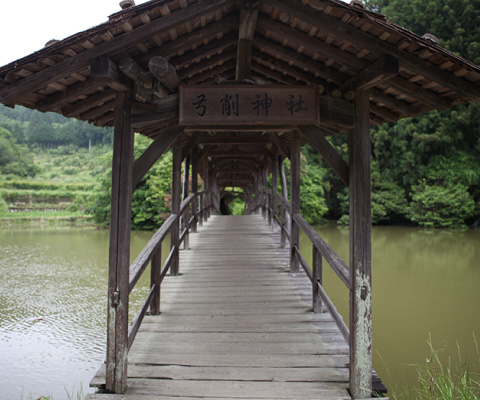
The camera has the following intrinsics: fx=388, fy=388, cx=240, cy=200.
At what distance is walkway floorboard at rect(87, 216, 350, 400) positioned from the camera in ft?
8.80

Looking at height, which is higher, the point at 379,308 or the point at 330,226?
the point at 330,226

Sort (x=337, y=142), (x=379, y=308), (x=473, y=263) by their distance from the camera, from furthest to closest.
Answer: (x=337, y=142) → (x=473, y=263) → (x=379, y=308)

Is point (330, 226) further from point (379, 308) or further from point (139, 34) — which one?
point (139, 34)

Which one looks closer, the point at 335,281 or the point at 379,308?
the point at 379,308

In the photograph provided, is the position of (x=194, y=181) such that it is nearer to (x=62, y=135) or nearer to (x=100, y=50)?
(x=100, y=50)

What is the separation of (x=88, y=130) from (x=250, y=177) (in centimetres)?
6293

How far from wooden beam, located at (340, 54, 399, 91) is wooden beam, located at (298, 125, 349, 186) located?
18.2 inches

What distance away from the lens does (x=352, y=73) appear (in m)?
3.02

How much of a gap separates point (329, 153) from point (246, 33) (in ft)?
3.67

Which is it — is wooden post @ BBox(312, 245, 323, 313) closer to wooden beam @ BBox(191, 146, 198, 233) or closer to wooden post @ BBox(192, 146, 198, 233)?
wooden post @ BBox(192, 146, 198, 233)

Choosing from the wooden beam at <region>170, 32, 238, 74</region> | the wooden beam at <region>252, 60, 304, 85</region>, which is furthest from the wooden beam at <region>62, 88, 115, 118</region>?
Answer: the wooden beam at <region>252, 60, 304, 85</region>

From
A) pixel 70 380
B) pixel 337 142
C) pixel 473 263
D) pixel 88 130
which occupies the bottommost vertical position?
pixel 70 380

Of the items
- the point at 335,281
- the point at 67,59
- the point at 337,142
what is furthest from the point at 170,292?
the point at 337,142

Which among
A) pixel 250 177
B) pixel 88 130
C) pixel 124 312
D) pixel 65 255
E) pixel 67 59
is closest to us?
pixel 67 59
